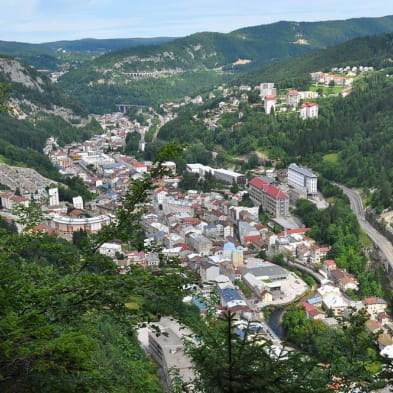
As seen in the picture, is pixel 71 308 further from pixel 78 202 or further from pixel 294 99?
pixel 294 99

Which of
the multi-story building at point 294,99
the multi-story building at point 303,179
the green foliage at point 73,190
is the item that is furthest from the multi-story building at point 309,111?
the green foliage at point 73,190

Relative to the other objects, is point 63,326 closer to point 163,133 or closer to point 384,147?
point 384,147

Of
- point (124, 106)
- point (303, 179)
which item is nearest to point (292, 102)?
point (303, 179)

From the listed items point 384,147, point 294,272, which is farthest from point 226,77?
point 294,272

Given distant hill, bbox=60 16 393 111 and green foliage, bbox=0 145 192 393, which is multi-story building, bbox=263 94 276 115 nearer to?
distant hill, bbox=60 16 393 111

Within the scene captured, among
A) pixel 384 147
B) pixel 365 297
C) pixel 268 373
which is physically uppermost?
pixel 268 373
